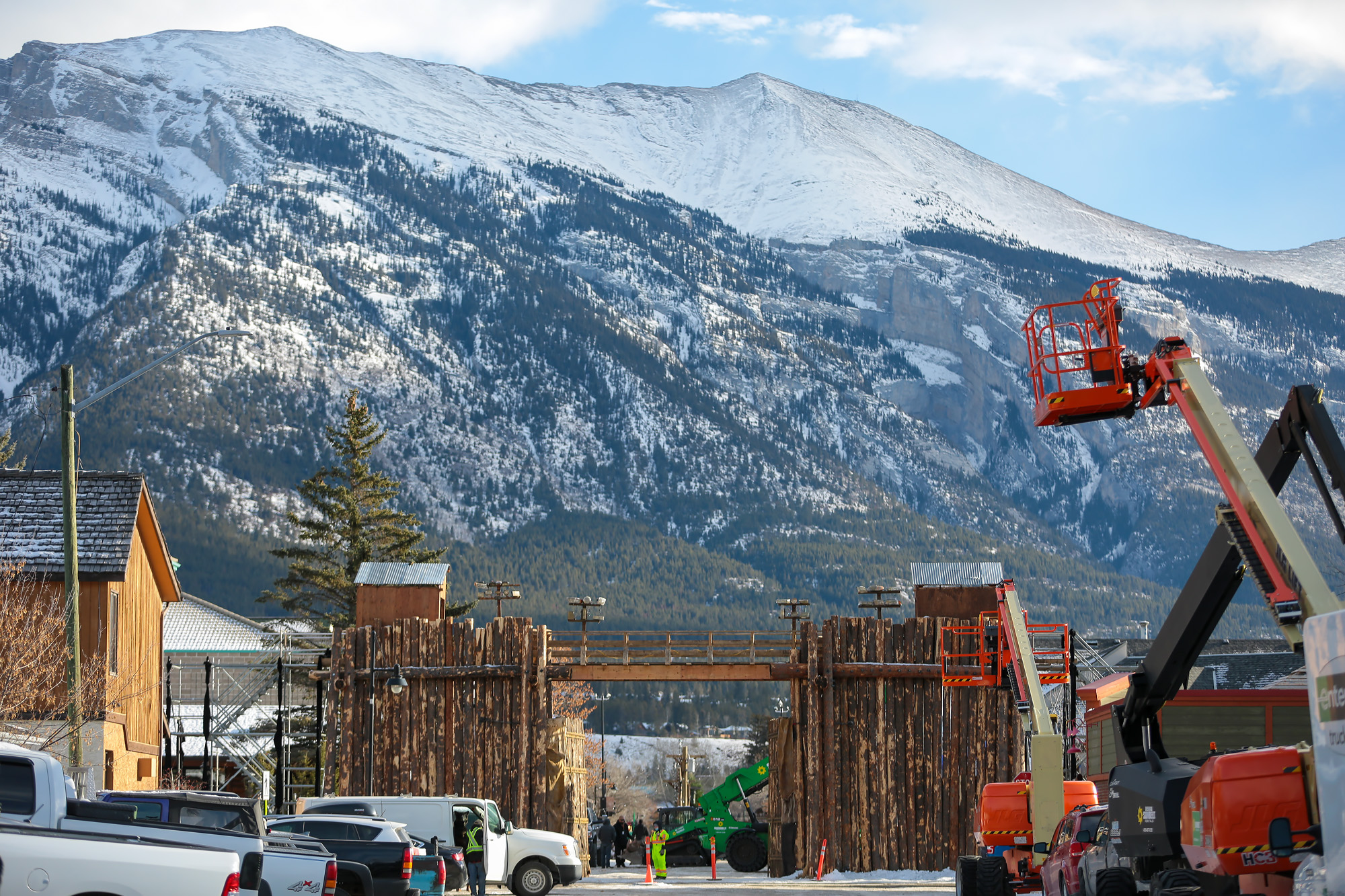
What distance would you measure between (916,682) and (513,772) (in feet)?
28.7

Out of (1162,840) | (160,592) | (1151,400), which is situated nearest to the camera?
(1162,840)

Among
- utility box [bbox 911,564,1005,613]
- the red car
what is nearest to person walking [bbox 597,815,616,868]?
utility box [bbox 911,564,1005,613]

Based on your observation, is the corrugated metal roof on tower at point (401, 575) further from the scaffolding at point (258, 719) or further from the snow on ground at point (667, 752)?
the snow on ground at point (667, 752)

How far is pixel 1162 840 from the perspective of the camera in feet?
45.4

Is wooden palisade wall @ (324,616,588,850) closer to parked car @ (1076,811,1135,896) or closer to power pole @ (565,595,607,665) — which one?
power pole @ (565,595,607,665)

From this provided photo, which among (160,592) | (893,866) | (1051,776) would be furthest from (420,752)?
(1051,776)

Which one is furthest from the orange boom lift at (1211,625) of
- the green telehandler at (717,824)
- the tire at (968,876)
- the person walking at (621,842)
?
the person walking at (621,842)

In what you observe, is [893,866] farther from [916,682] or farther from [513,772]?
[513,772]

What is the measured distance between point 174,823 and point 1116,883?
9565mm

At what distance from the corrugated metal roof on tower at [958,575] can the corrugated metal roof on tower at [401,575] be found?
10.8 meters

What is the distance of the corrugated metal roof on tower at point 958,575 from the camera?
34.6 m

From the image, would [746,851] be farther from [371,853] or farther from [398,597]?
[371,853]

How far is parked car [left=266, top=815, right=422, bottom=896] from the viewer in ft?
67.6

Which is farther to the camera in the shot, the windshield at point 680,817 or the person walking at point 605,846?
the person walking at point 605,846
